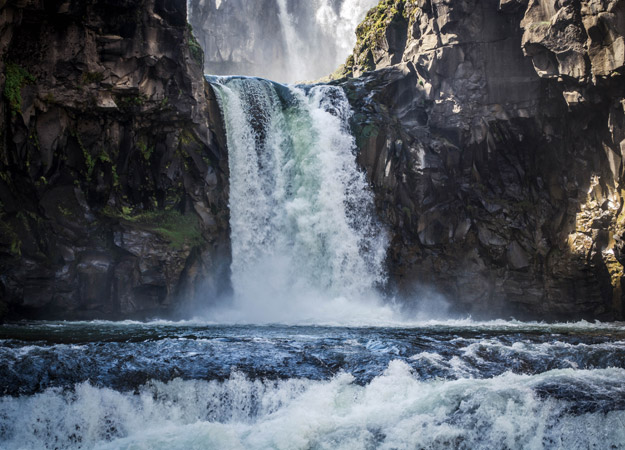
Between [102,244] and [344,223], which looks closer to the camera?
[102,244]

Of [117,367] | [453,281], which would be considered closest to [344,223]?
[453,281]

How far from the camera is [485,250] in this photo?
23.1 meters

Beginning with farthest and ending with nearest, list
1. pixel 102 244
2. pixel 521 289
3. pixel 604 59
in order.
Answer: pixel 521 289 → pixel 102 244 → pixel 604 59

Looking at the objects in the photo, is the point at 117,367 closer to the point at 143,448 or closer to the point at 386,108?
the point at 143,448

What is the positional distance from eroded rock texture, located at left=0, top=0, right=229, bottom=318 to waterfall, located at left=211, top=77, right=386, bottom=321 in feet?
4.32

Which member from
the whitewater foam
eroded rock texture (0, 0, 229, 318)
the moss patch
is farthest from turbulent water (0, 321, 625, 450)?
the moss patch

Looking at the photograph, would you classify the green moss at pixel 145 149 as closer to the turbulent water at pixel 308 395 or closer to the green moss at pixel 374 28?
the turbulent water at pixel 308 395

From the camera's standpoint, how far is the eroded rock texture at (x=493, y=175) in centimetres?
2144

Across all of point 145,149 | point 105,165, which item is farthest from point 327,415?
point 145,149

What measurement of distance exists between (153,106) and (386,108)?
10.9 m

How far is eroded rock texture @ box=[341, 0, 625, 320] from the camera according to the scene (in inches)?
844

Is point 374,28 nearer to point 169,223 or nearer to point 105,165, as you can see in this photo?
→ point 169,223

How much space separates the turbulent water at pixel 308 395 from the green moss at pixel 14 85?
31.3ft

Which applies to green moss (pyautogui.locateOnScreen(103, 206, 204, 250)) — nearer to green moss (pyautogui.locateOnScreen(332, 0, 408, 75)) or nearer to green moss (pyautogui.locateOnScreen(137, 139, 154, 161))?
green moss (pyautogui.locateOnScreen(137, 139, 154, 161))
